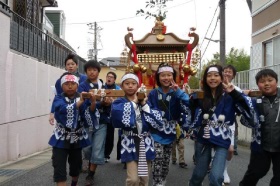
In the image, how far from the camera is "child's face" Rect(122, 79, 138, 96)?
4289 mm

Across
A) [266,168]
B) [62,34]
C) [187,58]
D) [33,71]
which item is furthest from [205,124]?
[62,34]

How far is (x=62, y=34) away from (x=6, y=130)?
23.0 m

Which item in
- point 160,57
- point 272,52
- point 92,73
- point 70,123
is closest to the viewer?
point 70,123

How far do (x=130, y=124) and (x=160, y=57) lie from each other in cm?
428

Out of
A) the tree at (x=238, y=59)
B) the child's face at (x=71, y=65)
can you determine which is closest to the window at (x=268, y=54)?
the child's face at (x=71, y=65)

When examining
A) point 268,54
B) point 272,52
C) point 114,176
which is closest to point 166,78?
point 114,176

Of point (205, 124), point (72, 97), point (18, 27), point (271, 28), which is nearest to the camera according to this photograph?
point (205, 124)

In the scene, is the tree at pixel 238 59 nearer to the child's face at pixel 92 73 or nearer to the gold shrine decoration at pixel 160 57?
the gold shrine decoration at pixel 160 57

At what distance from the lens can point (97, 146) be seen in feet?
18.7

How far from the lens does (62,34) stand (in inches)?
1160

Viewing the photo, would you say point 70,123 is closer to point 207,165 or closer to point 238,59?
point 207,165

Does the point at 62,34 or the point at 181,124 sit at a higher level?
the point at 62,34

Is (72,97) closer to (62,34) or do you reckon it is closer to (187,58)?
(187,58)

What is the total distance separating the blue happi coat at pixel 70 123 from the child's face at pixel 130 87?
2.20 feet
